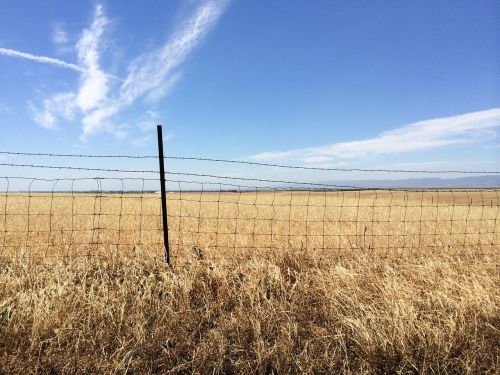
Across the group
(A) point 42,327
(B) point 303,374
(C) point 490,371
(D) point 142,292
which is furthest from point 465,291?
(A) point 42,327

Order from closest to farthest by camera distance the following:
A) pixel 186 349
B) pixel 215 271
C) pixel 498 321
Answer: pixel 186 349 < pixel 498 321 < pixel 215 271

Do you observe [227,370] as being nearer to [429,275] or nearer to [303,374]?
[303,374]

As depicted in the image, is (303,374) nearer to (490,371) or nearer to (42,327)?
(490,371)

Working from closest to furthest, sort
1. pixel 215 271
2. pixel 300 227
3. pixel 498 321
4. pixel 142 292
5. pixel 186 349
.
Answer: pixel 186 349, pixel 498 321, pixel 142 292, pixel 215 271, pixel 300 227

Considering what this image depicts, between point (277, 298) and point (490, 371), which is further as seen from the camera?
point (277, 298)

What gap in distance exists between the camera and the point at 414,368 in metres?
3.93

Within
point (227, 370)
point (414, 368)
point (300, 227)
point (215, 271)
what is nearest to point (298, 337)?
point (227, 370)

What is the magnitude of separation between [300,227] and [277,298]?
902cm

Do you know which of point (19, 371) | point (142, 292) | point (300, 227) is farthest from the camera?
point (300, 227)

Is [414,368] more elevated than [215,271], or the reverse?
[215,271]

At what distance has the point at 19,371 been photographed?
3.72 m

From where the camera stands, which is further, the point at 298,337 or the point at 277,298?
the point at 277,298

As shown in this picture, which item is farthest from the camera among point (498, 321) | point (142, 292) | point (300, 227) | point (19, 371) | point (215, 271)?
point (300, 227)

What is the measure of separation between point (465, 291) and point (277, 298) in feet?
8.95
